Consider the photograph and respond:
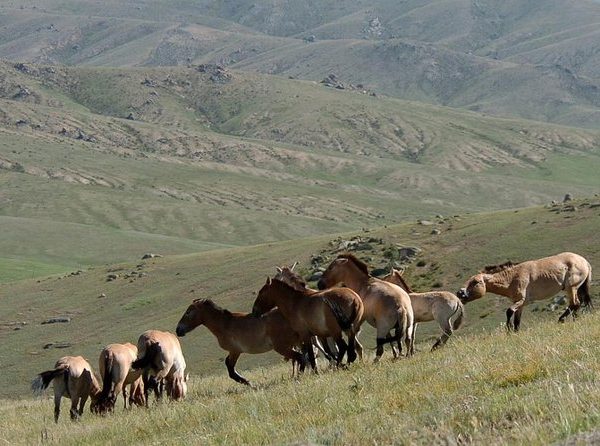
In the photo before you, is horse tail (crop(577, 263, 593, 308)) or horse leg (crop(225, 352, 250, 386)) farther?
horse tail (crop(577, 263, 593, 308))

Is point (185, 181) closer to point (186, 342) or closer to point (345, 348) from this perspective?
point (186, 342)

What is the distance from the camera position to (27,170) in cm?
18862

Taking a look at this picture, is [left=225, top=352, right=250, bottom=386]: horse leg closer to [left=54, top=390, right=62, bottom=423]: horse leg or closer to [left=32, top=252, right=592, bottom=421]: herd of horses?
[left=32, top=252, right=592, bottom=421]: herd of horses

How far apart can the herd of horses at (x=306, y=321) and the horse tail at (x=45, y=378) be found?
0.9 inches

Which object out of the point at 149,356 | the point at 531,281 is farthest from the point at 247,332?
the point at 531,281

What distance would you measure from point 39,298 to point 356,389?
5778 cm

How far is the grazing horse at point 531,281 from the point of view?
59.6 ft

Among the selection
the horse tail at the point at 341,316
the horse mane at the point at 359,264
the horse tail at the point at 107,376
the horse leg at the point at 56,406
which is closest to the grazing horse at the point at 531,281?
the horse mane at the point at 359,264

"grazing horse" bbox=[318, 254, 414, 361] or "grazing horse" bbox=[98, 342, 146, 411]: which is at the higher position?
"grazing horse" bbox=[318, 254, 414, 361]

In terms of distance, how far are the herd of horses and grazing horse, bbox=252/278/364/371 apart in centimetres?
2

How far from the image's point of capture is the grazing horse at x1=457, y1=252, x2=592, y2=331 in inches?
→ 715

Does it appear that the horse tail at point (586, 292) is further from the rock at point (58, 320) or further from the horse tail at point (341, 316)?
the rock at point (58, 320)

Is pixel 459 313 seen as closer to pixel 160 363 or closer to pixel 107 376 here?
pixel 160 363

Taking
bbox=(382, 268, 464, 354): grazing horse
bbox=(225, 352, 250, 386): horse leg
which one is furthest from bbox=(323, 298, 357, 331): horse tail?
bbox=(382, 268, 464, 354): grazing horse
